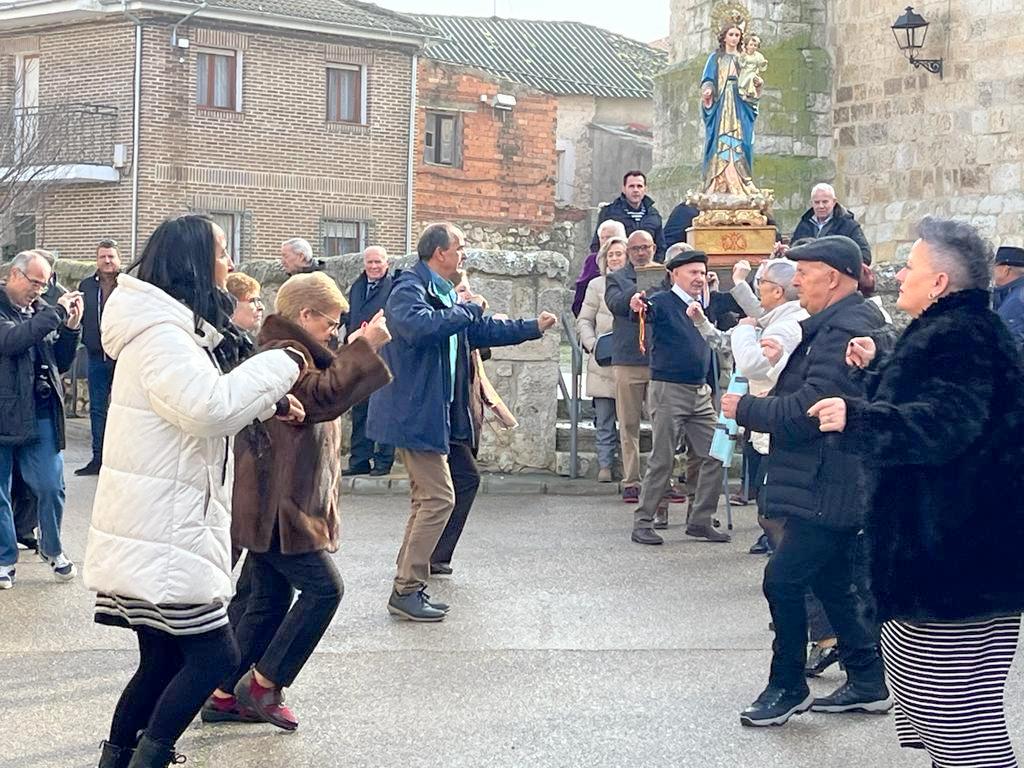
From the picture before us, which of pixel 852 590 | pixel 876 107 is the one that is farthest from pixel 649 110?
pixel 852 590

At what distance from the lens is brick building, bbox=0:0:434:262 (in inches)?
1314

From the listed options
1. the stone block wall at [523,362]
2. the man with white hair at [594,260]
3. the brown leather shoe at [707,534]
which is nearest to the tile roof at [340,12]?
the man with white hair at [594,260]

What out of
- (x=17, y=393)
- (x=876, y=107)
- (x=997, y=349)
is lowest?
(x=17, y=393)

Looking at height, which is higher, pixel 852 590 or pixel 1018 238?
pixel 1018 238

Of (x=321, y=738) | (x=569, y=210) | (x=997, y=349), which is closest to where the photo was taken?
(x=997, y=349)

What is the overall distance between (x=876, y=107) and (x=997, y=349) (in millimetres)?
16571

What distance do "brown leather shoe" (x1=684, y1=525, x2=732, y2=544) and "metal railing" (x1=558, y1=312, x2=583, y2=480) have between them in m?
2.33

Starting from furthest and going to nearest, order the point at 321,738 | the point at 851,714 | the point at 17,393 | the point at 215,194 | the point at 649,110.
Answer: the point at 649,110
the point at 215,194
the point at 17,393
the point at 851,714
the point at 321,738

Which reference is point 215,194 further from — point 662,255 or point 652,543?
point 652,543

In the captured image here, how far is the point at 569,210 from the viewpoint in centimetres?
4097

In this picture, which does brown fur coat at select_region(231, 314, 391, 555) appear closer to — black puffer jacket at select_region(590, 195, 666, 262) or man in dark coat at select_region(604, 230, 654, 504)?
man in dark coat at select_region(604, 230, 654, 504)

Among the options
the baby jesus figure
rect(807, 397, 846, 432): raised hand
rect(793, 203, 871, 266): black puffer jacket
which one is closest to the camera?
rect(807, 397, 846, 432): raised hand

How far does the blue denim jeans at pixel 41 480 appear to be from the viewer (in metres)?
8.98

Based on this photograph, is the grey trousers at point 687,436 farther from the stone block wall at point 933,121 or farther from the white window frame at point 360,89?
the white window frame at point 360,89
